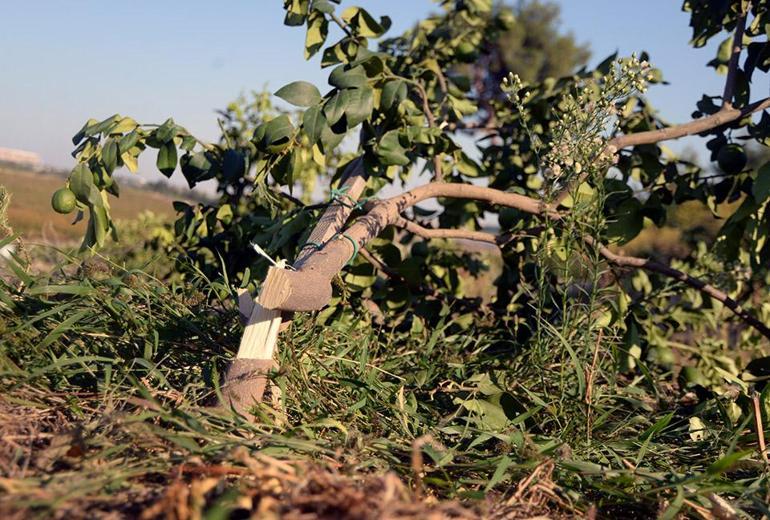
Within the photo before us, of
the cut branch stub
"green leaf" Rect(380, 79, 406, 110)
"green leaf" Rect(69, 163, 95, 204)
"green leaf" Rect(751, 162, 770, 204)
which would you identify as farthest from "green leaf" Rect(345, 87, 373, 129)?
"green leaf" Rect(751, 162, 770, 204)

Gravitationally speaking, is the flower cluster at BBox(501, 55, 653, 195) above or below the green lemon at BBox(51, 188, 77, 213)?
above

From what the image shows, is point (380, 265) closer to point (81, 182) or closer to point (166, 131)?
point (166, 131)

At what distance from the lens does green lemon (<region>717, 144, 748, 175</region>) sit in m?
2.88

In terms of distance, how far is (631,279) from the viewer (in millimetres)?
3234

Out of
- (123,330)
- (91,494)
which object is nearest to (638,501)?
(91,494)

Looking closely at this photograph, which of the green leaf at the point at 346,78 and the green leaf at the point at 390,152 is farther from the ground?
the green leaf at the point at 346,78

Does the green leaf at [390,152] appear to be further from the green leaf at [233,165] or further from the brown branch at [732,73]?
the brown branch at [732,73]

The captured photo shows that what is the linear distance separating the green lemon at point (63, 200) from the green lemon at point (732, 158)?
246 centimetres

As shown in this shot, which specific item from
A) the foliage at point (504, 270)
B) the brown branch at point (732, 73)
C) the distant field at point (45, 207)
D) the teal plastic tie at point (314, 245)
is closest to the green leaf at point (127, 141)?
the foliage at point (504, 270)

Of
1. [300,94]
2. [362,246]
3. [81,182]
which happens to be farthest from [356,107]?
[81,182]

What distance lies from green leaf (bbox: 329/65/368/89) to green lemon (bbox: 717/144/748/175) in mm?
1583

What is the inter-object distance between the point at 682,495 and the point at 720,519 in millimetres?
122

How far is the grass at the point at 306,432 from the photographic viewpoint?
108cm

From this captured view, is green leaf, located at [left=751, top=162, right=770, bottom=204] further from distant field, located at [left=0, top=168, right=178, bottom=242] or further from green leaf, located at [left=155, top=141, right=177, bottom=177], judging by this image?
distant field, located at [left=0, top=168, right=178, bottom=242]
